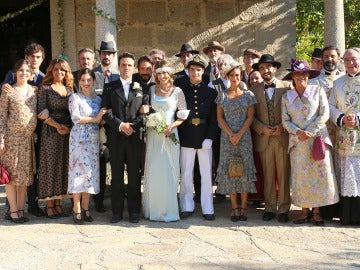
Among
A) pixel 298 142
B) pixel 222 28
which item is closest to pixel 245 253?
pixel 298 142

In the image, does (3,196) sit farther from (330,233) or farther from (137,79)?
(330,233)

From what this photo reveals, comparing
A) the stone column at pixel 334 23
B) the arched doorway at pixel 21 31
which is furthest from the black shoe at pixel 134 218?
the arched doorway at pixel 21 31

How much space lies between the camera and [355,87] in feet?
20.7

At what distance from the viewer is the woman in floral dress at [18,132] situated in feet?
20.9

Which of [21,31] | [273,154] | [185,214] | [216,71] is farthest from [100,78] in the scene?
[21,31]

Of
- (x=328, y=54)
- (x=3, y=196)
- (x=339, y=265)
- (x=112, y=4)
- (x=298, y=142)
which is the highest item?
(x=112, y=4)

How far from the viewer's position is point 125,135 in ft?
21.0

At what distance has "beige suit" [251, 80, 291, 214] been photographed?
653 cm

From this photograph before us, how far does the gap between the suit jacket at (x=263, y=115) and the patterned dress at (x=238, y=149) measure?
11 cm

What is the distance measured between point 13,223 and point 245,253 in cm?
267

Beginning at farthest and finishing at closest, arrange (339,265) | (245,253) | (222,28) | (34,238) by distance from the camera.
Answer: (222,28), (34,238), (245,253), (339,265)

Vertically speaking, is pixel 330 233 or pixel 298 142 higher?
pixel 298 142

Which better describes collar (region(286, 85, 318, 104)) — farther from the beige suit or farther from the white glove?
the white glove

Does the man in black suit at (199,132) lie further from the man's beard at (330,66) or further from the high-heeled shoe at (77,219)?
the man's beard at (330,66)
